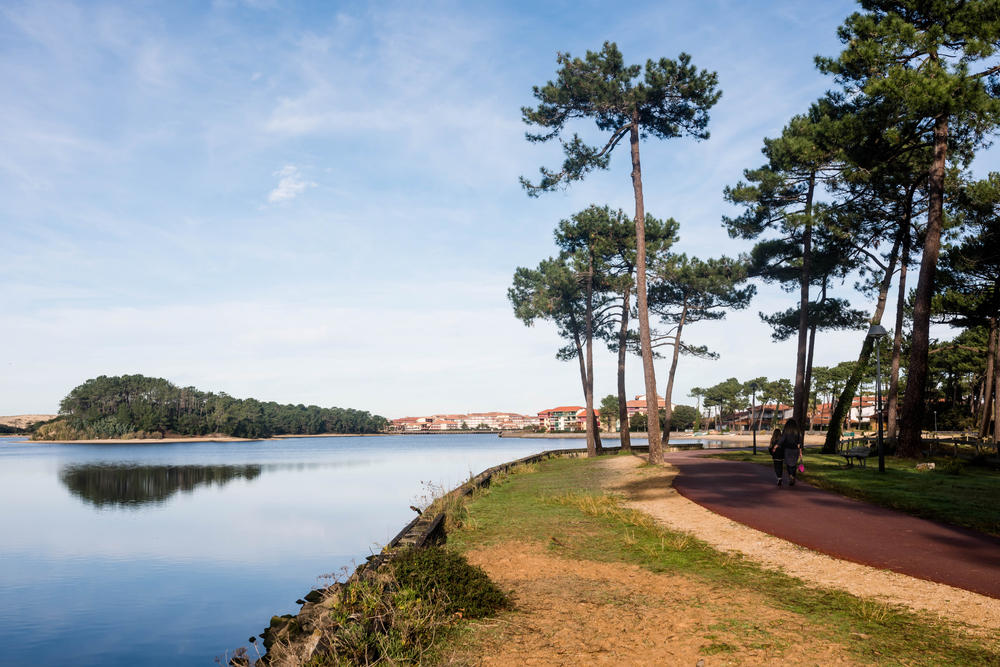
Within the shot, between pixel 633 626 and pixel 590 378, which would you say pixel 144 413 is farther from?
pixel 633 626

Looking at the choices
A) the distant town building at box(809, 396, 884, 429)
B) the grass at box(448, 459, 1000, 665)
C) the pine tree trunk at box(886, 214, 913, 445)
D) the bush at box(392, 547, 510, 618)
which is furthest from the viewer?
the distant town building at box(809, 396, 884, 429)

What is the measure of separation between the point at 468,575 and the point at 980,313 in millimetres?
23790

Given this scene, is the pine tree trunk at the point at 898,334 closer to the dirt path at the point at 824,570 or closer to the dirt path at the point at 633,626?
the dirt path at the point at 824,570

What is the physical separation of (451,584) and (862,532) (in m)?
6.92

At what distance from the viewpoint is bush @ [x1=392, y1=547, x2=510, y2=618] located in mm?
6246

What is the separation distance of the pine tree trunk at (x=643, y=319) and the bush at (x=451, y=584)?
15708 millimetres

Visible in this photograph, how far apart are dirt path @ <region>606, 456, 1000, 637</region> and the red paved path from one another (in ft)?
0.90

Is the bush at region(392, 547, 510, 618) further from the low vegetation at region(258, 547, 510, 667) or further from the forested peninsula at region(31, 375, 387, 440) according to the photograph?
the forested peninsula at region(31, 375, 387, 440)

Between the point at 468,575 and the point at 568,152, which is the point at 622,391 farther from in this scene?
the point at 468,575

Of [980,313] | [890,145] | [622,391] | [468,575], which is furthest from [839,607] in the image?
[622,391]

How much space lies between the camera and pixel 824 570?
791cm

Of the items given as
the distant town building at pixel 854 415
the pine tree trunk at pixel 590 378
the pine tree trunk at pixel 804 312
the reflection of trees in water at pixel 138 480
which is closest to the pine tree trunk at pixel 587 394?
the pine tree trunk at pixel 590 378

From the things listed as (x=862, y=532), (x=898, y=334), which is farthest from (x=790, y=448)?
(x=898, y=334)

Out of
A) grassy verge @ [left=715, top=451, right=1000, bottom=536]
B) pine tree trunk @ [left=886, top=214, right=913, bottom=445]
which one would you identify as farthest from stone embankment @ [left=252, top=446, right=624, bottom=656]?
pine tree trunk @ [left=886, top=214, right=913, bottom=445]
